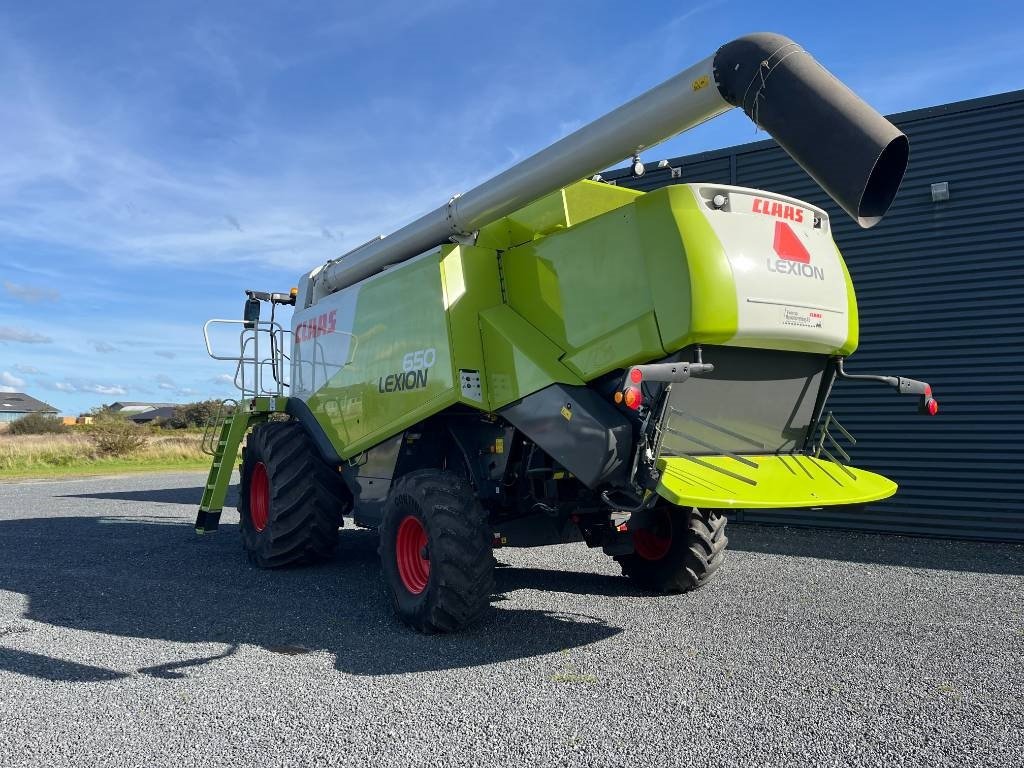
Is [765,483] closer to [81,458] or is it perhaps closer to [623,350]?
[623,350]

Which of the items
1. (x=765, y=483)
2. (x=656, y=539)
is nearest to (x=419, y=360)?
(x=656, y=539)

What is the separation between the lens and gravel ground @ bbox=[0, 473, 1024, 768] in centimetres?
343

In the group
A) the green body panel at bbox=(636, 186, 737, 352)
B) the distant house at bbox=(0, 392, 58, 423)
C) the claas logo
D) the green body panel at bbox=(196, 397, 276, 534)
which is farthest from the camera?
the distant house at bbox=(0, 392, 58, 423)

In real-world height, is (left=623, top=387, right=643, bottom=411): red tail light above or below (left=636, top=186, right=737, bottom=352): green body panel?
below

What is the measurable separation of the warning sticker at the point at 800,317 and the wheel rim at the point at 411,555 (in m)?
2.78

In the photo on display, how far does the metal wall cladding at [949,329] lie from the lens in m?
9.16

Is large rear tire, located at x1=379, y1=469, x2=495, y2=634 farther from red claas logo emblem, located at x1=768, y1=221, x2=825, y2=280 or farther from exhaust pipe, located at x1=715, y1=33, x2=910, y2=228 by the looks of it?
exhaust pipe, located at x1=715, y1=33, x2=910, y2=228

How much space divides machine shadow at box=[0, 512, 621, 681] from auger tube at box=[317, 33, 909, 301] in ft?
9.86

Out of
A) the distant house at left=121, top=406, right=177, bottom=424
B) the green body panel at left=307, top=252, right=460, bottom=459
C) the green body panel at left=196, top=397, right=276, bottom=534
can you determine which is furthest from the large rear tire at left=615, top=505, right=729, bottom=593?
the distant house at left=121, top=406, right=177, bottom=424

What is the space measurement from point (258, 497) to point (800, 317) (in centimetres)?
566

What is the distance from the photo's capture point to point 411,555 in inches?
224

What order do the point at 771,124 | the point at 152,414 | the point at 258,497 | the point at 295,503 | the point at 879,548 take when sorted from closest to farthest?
the point at 771,124 < the point at 295,503 < the point at 258,497 < the point at 879,548 < the point at 152,414

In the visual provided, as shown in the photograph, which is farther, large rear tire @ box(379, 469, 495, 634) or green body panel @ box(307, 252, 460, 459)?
green body panel @ box(307, 252, 460, 459)

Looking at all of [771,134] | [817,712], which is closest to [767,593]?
[817,712]
